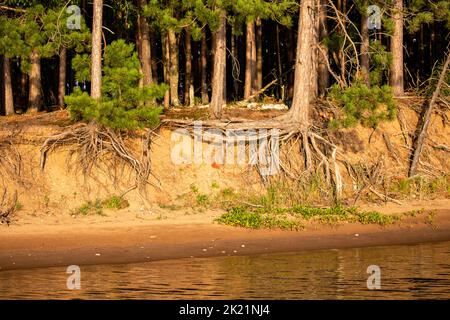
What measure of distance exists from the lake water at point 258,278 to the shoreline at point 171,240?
0.57 m

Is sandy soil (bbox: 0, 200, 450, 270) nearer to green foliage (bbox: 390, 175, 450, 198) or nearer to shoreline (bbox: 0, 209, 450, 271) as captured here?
shoreline (bbox: 0, 209, 450, 271)

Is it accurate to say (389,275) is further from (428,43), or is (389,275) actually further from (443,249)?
(428,43)

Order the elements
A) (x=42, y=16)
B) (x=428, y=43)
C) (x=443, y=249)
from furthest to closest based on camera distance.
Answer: (x=428, y=43) → (x=42, y=16) → (x=443, y=249)

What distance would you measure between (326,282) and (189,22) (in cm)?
886

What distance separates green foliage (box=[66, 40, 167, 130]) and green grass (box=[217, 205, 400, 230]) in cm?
299

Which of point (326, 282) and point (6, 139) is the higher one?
point (6, 139)

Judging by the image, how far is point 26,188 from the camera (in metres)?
21.6

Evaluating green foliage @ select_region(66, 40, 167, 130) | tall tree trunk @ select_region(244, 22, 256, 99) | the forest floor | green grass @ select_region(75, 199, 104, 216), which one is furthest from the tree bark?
green grass @ select_region(75, 199, 104, 216)

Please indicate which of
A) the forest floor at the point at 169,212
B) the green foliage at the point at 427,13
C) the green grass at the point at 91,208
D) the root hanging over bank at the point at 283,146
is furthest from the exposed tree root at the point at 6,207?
the green foliage at the point at 427,13

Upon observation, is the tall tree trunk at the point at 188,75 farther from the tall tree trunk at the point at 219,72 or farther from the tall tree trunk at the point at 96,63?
the tall tree trunk at the point at 96,63

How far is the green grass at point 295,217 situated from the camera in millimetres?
20578

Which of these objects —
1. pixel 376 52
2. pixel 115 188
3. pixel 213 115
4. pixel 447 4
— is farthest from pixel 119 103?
pixel 447 4

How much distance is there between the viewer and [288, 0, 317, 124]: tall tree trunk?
23.3 m

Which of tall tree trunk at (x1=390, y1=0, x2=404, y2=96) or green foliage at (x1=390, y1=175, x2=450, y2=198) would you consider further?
tall tree trunk at (x1=390, y1=0, x2=404, y2=96)
